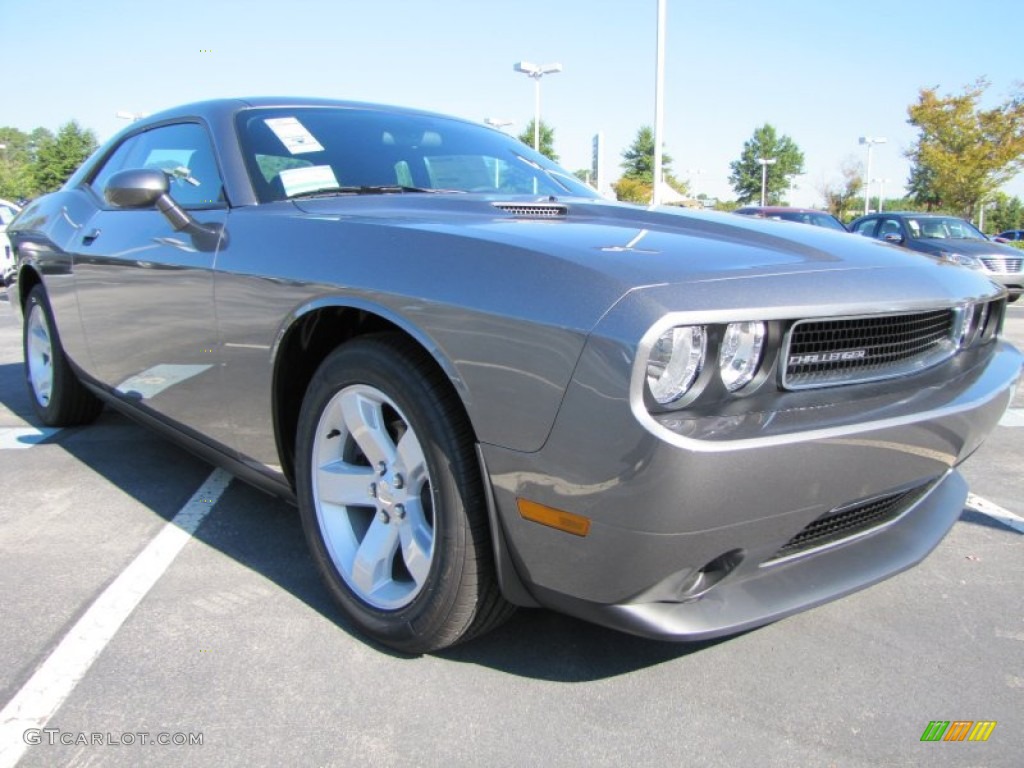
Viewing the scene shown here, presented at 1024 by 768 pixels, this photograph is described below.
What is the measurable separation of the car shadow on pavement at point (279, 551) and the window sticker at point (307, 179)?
4.00ft

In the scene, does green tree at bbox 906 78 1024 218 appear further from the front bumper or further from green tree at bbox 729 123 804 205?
green tree at bbox 729 123 804 205

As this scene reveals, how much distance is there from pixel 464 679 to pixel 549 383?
0.88 metres

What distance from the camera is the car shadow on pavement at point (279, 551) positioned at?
6.92ft

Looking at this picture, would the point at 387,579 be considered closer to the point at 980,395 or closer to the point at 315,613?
the point at 315,613

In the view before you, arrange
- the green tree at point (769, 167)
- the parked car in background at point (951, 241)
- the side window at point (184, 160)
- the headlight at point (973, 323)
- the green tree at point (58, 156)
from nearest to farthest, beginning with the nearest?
the headlight at point (973, 323)
the side window at point (184, 160)
the parked car in background at point (951, 241)
the green tree at point (58, 156)
the green tree at point (769, 167)

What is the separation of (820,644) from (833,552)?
1.28 ft

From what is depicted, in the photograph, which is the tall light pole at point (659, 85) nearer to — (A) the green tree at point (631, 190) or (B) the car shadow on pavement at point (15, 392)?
(B) the car shadow on pavement at point (15, 392)

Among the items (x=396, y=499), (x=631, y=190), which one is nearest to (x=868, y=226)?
(x=396, y=499)

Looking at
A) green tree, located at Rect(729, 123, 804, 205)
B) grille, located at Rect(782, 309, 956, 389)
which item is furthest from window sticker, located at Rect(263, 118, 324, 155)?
green tree, located at Rect(729, 123, 804, 205)

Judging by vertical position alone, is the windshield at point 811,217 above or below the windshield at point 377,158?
below

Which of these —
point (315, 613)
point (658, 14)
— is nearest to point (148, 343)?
point (315, 613)

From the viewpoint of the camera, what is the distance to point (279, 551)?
2.78m

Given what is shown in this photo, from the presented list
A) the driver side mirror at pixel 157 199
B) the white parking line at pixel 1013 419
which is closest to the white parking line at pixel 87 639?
the driver side mirror at pixel 157 199

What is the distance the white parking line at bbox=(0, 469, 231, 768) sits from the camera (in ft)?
5.98
